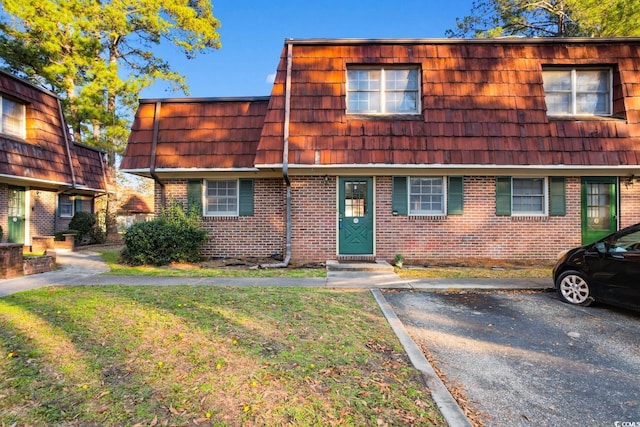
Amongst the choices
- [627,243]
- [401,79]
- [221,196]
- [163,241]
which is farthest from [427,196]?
[163,241]

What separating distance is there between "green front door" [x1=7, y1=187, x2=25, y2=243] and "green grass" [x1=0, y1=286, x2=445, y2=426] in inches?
403

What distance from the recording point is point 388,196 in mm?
10172

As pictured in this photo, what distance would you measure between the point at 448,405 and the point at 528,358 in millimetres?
1709

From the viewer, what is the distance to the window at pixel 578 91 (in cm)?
1045

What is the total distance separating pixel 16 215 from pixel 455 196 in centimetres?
1608

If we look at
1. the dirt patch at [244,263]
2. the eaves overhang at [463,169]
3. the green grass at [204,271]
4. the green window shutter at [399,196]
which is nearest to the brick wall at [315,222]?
the dirt patch at [244,263]

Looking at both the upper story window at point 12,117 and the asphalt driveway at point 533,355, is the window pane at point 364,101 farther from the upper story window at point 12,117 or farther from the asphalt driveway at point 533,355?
the upper story window at point 12,117

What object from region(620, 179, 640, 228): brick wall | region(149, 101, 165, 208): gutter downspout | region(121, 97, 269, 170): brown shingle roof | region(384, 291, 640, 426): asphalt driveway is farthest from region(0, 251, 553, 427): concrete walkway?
region(620, 179, 640, 228): brick wall

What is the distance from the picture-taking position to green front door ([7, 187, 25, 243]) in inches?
525

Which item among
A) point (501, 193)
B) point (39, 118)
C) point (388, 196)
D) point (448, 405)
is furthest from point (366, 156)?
point (39, 118)

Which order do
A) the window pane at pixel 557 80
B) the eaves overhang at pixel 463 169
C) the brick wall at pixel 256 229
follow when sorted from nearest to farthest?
the eaves overhang at pixel 463 169, the window pane at pixel 557 80, the brick wall at pixel 256 229

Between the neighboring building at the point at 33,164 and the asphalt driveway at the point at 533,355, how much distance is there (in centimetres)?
1364

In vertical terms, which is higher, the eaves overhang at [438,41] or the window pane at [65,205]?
the eaves overhang at [438,41]

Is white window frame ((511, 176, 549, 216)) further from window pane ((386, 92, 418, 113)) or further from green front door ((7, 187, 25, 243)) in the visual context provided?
green front door ((7, 187, 25, 243))
